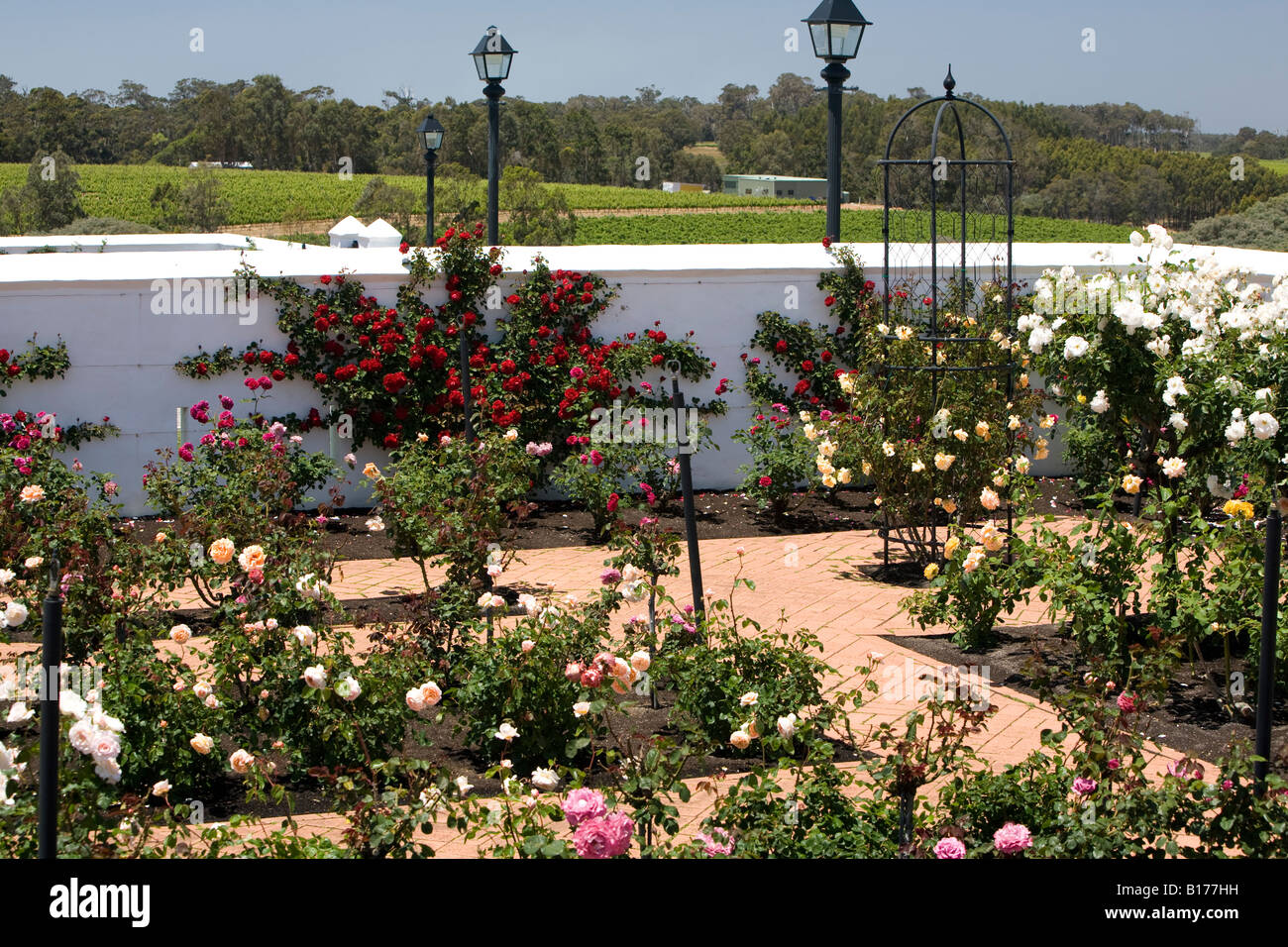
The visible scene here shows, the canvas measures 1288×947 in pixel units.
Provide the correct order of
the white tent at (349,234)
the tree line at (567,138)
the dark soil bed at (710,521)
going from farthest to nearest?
the tree line at (567,138), the white tent at (349,234), the dark soil bed at (710,521)

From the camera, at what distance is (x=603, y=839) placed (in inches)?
121

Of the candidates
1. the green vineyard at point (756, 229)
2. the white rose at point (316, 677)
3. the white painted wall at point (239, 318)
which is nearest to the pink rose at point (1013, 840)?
the white rose at point (316, 677)

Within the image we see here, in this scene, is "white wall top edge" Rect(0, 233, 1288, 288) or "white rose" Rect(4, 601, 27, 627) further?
"white wall top edge" Rect(0, 233, 1288, 288)

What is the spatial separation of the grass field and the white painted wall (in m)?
31.1

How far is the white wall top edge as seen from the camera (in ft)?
31.7

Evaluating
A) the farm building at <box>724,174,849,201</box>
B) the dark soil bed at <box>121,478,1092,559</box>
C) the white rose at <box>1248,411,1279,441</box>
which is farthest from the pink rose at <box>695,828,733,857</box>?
the farm building at <box>724,174,849,201</box>

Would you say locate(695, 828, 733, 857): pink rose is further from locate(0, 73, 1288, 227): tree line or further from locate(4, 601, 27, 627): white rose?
locate(0, 73, 1288, 227): tree line

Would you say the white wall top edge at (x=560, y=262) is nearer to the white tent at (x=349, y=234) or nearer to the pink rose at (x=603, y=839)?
the pink rose at (x=603, y=839)

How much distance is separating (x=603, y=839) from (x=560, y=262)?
8.06 metres

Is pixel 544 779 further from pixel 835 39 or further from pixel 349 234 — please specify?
pixel 349 234

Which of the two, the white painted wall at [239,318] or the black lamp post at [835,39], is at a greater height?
the black lamp post at [835,39]

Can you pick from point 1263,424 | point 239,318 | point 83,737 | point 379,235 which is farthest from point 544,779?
point 379,235

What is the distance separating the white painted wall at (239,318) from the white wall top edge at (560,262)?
0.01m

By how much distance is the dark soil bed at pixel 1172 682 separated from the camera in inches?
208
